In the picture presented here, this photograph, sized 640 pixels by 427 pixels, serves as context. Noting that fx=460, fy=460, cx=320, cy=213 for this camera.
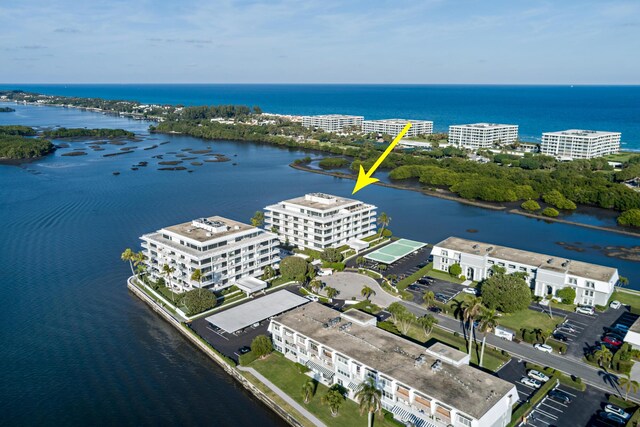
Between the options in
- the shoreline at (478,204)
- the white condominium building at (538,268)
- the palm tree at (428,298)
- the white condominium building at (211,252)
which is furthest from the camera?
the shoreline at (478,204)

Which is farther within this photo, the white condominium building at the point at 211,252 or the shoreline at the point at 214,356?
the white condominium building at the point at 211,252

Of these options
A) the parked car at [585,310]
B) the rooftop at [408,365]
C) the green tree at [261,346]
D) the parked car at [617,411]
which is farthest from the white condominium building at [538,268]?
the green tree at [261,346]

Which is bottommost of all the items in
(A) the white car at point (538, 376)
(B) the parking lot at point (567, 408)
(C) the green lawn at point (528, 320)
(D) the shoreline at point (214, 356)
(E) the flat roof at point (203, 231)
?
(D) the shoreline at point (214, 356)

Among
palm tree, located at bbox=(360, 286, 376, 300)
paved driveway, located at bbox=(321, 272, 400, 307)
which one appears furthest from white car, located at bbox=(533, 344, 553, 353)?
palm tree, located at bbox=(360, 286, 376, 300)

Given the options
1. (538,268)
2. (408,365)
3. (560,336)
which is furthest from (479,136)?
(408,365)

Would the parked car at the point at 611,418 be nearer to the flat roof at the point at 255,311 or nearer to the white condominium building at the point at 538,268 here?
the white condominium building at the point at 538,268
